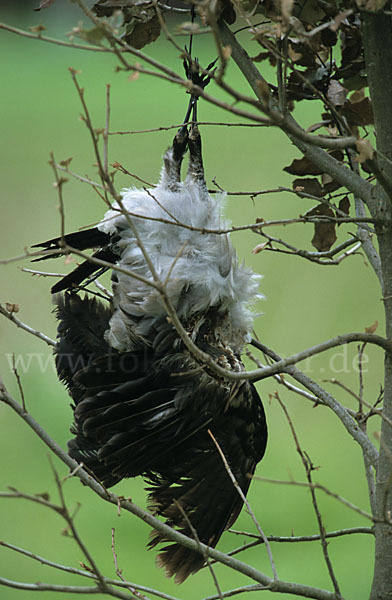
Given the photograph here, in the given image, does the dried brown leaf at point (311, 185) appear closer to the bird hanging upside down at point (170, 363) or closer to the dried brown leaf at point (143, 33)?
the bird hanging upside down at point (170, 363)

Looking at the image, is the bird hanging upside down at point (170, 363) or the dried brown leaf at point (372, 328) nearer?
the dried brown leaf at point (372, 328)

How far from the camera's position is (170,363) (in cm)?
152

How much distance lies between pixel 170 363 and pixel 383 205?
2.11 feet

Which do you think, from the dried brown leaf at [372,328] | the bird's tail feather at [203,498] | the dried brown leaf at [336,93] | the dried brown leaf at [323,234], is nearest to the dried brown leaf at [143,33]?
the dried brown leaf at [336,93]

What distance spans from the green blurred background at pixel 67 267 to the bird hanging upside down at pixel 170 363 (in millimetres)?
153

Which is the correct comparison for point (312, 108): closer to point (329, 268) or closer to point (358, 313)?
point (329, 268)

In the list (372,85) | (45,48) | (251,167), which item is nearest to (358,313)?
(251,167)

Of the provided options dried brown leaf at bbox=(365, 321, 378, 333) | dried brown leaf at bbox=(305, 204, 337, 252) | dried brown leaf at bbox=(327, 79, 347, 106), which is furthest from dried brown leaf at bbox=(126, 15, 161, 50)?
dried brown leaf at bbox=(365, 321, 378, 333)

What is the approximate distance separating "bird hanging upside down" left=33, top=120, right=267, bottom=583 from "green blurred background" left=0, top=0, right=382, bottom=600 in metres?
0.15

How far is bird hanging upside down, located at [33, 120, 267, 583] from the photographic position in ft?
4.73

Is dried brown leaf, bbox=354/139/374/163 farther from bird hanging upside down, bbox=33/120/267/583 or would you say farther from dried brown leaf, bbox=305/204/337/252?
bird hanging upside down, bbox=33/120/267/583

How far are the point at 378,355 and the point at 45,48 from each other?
5290mm

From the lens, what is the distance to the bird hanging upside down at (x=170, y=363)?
144cm

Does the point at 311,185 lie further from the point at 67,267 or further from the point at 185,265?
the point at 67,267
